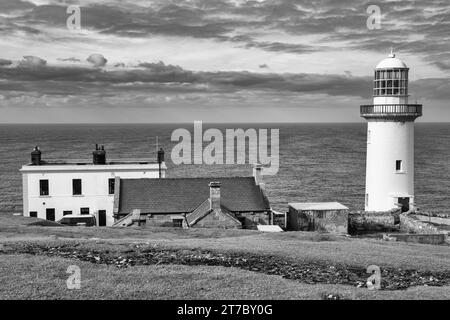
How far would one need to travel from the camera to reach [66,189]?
48.5m

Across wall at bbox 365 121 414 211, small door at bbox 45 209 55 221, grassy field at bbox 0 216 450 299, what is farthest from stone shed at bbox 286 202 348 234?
small door at bbox 45 209 55 221

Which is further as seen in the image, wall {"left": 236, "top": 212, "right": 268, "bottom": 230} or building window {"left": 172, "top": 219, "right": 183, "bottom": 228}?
wall {"left": 236, "top": 212, "right": 268, "bottom": 230}

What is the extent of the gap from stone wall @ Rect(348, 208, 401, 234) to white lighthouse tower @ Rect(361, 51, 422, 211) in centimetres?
123

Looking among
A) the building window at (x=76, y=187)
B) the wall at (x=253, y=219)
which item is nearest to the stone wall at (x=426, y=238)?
the wall at (x=253, y=219)

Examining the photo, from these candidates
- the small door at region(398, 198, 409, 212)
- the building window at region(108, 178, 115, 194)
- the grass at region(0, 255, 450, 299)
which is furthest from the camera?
the building window at region(108, 178, 115, 194)

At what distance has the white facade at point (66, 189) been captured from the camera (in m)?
48.1

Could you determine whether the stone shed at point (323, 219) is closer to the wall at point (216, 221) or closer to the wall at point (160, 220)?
the wall at point (216, 221)

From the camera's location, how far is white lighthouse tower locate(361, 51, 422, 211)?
1636 inches

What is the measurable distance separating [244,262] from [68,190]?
32445mm

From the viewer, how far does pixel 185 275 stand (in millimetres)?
17453

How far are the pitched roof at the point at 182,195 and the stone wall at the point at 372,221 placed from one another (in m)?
8.10

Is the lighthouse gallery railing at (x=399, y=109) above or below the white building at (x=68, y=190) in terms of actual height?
above

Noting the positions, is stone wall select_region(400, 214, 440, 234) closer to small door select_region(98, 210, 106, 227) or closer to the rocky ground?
the rocky ground
